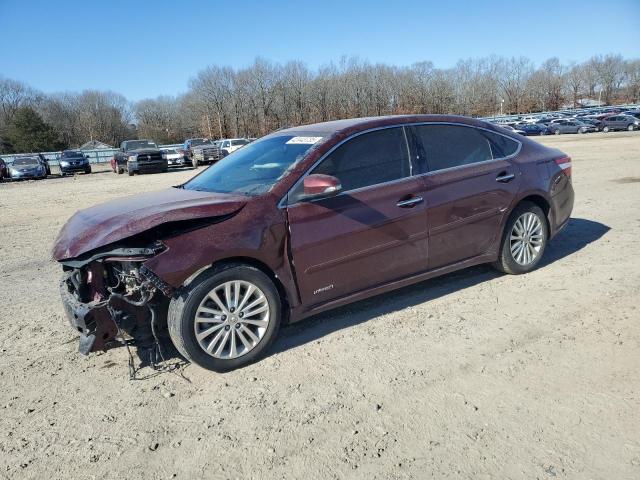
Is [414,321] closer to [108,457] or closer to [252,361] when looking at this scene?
[252,361]

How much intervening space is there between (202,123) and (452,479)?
263 ft

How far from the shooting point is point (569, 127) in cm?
4722

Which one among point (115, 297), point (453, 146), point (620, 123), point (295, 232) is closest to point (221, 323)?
point (115, 297)

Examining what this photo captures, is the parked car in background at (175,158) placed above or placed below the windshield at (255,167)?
above

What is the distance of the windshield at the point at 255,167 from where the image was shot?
4047 millimetres

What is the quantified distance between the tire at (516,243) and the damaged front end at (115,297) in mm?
3305

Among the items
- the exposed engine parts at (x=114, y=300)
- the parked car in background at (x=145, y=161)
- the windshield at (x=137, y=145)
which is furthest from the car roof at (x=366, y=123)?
the windshield at (x=137, y=145)

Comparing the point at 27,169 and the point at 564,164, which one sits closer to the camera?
the point at 564,164

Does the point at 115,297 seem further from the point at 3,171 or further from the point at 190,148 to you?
the point at 190,148

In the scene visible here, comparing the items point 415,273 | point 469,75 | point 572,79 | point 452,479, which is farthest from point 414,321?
point 572,79

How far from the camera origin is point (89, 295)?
3600 millimetres

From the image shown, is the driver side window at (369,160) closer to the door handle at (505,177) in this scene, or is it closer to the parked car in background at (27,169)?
the door handle at (505,177)

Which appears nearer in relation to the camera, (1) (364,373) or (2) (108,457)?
(2) (108,457)

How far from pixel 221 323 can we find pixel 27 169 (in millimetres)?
29516
